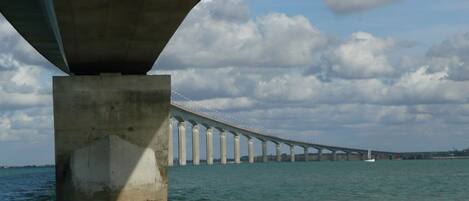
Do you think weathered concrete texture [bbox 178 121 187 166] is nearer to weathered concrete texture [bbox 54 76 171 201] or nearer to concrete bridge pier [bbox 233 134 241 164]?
concrete bridge pier [bbox 233 134 241 164]

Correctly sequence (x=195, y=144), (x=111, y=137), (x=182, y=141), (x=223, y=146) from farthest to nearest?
1. (x=223, y=146)
2. (x=195, y=144)
3. (x=182, y=141)
4. (x=111, y=137)

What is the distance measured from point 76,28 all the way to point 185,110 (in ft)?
420

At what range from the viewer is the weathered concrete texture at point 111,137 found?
27.3m

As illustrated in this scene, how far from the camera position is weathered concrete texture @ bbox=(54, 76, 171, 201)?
27328 millimetres

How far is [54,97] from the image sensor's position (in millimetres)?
27812

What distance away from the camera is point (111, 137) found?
27.8m

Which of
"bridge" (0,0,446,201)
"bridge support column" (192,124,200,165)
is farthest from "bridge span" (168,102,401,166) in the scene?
"bridge" (0,0,446,201)

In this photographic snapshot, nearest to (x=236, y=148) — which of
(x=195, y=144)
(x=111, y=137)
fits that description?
(x=195, y=144)

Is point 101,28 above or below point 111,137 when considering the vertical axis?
above

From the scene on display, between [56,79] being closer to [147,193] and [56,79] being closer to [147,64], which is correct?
[147,64]

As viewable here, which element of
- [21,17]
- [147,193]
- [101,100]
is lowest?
[147,193]

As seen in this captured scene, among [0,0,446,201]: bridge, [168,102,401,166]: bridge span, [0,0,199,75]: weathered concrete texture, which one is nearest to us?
[0,0,199,75]: weathered concrete texture

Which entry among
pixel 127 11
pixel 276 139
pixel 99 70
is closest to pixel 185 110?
pixel 276 139

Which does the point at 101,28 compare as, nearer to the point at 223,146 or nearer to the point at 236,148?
the point at 223,146
